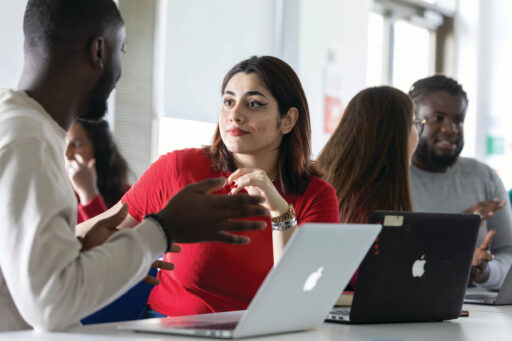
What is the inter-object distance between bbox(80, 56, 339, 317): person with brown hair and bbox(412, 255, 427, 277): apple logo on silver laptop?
47 cm

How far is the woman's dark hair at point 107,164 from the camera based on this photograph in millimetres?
3511

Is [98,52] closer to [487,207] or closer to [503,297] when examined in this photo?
[503,297]

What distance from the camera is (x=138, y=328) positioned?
1.16 meters

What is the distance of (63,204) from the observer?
3.53ft

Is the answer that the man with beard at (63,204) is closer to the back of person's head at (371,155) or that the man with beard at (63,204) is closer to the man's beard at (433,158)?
the back of person's head at (371,155)

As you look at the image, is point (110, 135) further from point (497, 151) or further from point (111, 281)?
point (497, 151)

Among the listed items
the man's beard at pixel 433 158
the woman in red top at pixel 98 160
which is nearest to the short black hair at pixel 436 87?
the man's beard at pixel 433 158

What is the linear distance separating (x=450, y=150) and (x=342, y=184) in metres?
1.03

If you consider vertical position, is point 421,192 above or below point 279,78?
below

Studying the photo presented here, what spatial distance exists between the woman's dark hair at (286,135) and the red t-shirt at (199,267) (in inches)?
5.2

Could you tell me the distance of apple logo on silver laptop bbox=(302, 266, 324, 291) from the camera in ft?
3.77

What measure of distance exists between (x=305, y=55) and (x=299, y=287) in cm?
380

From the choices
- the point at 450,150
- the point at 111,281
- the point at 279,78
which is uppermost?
the point at 279,78

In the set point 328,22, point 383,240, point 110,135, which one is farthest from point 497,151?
point 383,240
